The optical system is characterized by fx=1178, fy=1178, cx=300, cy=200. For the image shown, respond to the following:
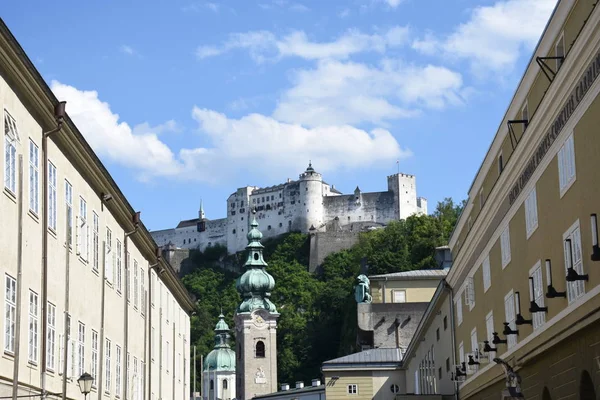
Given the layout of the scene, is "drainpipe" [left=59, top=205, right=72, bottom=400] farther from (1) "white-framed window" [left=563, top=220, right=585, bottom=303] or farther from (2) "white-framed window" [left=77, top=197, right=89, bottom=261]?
(1) "white-framed window" [left=563, top=220, right=585, bottom=303]

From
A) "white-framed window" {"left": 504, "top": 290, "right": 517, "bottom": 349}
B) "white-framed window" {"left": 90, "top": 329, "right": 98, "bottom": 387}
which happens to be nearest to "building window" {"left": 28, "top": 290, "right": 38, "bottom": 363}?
"white-framed window" {"left": 90, "top": 329, "right": 98, "bottom": 387}

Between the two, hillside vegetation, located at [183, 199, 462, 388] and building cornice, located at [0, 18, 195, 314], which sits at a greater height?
hillside vegetation, located at [183, 199, 462, 388]

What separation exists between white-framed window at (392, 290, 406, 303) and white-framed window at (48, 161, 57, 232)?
51.5 meters

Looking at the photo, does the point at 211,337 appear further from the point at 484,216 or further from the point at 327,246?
the point at 484,216

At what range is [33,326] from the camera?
1944 centimetres

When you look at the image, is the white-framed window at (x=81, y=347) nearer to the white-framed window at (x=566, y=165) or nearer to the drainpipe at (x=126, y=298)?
the drainpipe at (x=126, y=298)

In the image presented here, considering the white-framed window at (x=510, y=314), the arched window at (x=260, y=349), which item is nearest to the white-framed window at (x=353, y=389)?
the white-framed window at (x=510, y=314)

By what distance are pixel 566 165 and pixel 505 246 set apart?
699cm

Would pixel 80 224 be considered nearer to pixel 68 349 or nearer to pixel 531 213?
pixel 68 349

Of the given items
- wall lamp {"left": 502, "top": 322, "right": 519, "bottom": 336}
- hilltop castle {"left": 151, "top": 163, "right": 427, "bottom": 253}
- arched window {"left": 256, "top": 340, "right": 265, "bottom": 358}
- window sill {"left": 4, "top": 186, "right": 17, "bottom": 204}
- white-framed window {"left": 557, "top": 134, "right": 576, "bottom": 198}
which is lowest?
wall lamp {"left": 502, "top": 322, "right": 519, "bottom": 336}

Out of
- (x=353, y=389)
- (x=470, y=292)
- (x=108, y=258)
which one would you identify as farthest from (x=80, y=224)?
(x=353, y=389)

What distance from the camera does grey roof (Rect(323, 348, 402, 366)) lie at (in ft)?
202

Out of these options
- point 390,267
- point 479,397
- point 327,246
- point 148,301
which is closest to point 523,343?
point 479,397

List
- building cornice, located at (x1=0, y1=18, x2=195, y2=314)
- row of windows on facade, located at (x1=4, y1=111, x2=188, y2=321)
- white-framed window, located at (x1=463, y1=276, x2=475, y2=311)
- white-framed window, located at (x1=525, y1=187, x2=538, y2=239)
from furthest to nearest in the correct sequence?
white-framed window, located at (x1=463, y1=276, x2=475, y2=311), white-framed window, located at (x1=525, y1=187, x2=538, y2=239), row of windows on facade, located at (x1=4, y1=111, x2=188, y2=321), building cornice, located at (x1=0, y1=18, x2=195, y2=314)
